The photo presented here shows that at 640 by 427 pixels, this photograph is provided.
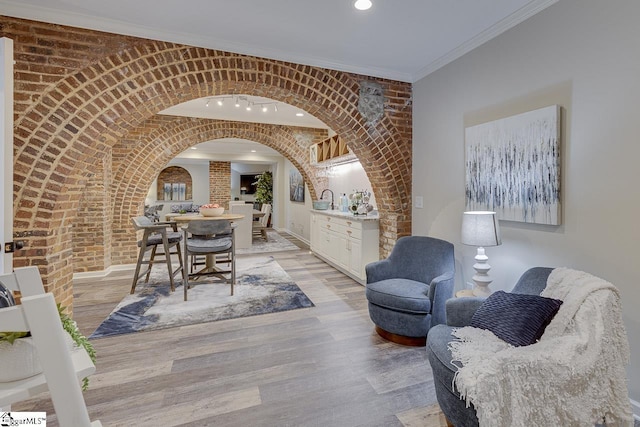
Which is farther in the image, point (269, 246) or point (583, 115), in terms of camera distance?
point (269, 246)

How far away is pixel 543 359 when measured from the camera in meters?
1.37

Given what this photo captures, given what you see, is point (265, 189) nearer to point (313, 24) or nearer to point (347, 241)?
point (347, 241)

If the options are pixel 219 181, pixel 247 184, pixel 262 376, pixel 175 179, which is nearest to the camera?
pixel 262 376

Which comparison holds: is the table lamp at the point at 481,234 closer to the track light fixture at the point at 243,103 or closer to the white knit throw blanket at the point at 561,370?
the white knit throw blanket at the point at 561,370

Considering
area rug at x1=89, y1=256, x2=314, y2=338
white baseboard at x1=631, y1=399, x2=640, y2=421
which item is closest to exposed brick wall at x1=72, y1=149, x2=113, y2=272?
area rug at x1=89, y1=256, x2=314, y2=338

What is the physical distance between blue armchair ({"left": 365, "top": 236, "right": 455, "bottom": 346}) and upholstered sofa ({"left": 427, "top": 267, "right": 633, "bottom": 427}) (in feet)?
2.21

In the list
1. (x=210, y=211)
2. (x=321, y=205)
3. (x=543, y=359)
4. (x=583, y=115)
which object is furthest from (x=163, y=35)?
(x=321, y=205)

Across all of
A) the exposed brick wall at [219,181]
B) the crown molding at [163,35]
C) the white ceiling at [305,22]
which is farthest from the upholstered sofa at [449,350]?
the exposed brick wall at [219,181]

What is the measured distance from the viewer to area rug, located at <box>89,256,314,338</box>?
307 centimetres

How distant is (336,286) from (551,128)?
305 cm

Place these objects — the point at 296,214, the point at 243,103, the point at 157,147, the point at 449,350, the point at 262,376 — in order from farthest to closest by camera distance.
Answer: the point at 296,214, the point at 157,147, the point at 243,103, the point at 262,376, the point at 449,350

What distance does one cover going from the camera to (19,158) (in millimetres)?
2449

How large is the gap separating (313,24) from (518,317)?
2.68 m

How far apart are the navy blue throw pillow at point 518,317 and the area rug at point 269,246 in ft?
17.8
